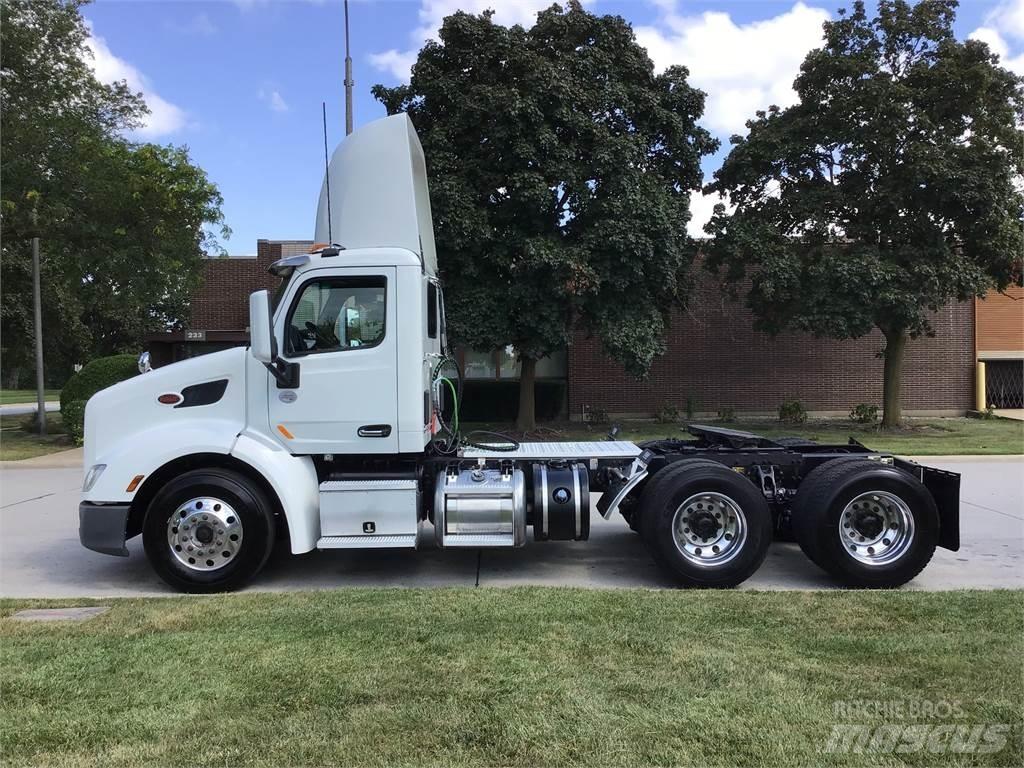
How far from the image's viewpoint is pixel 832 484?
5965 mm

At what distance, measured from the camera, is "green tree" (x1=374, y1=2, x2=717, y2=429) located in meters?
14.9

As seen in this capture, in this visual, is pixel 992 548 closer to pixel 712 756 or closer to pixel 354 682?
pixel 712 756

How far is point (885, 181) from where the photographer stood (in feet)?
55.4

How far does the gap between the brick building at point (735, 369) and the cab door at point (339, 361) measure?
15.4 metres

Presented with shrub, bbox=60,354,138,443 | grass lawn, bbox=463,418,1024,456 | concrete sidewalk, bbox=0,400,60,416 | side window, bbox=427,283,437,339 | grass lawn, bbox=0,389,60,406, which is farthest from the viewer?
grass lawn, bbox=0,389,60,406

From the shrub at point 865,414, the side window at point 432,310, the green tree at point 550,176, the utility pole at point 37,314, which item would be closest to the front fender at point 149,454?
the side window at point 432,310

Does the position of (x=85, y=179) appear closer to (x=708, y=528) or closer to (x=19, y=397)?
(x=708, y=528)

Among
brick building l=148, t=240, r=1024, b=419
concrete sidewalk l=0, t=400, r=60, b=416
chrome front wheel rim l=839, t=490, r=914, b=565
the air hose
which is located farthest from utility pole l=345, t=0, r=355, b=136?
concrete sidewalk l=0, t=400, r=60, b=416

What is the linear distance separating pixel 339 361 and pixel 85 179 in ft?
46.7

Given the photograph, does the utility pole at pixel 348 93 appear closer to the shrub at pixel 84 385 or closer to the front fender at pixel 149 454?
the front fender at pixel 149 454

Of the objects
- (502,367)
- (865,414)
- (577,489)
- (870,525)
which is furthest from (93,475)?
(865,414)

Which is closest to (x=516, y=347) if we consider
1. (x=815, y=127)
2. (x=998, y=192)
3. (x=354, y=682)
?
(x=815, y=127)

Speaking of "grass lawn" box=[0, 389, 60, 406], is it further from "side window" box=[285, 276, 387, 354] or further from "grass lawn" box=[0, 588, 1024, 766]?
"grass lawn" box=[0, 588, 1024, 766]

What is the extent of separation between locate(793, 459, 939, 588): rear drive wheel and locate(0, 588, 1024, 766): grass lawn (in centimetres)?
56
